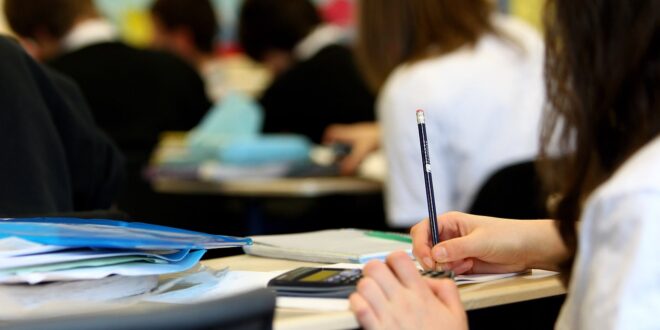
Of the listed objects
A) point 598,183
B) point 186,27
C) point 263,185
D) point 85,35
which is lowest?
point 598,183

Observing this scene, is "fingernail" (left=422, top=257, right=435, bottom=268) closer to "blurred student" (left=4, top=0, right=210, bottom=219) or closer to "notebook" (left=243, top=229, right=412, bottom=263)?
"notebook" (left=243, top=229, right=412, bottom=263)

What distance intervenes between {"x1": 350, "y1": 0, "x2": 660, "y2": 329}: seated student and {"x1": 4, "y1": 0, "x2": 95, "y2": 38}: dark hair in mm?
3205

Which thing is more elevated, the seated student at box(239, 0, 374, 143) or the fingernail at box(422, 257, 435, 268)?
the seated student at box(239, 0, 374, 143)

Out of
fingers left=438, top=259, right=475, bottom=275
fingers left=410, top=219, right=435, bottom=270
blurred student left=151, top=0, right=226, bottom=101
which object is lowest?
fingers left=438, top=259, right=475, bottom=275

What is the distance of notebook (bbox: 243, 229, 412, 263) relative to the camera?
1.23m

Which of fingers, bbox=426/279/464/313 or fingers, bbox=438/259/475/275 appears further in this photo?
fingers, bbox=438/259/475/275

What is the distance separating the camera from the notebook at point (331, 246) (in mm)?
1230

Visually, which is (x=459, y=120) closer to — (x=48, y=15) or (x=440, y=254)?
(x=440, y=254)

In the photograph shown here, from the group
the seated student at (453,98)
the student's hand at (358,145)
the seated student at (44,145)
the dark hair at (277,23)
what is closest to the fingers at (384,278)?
the seated student at (44,145)

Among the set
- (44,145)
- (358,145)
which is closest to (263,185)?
(358,145)

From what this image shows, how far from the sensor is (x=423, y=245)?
1168 millimetres

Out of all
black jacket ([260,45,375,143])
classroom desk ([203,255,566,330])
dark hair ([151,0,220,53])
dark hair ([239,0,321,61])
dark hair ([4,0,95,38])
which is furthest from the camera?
dark hair ([151,0,220,53])

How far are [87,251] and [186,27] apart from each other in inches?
164

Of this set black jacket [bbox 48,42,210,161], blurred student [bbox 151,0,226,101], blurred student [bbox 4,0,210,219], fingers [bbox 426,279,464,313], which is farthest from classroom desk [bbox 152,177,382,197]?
fingers [bbox 426,279,464,313]
